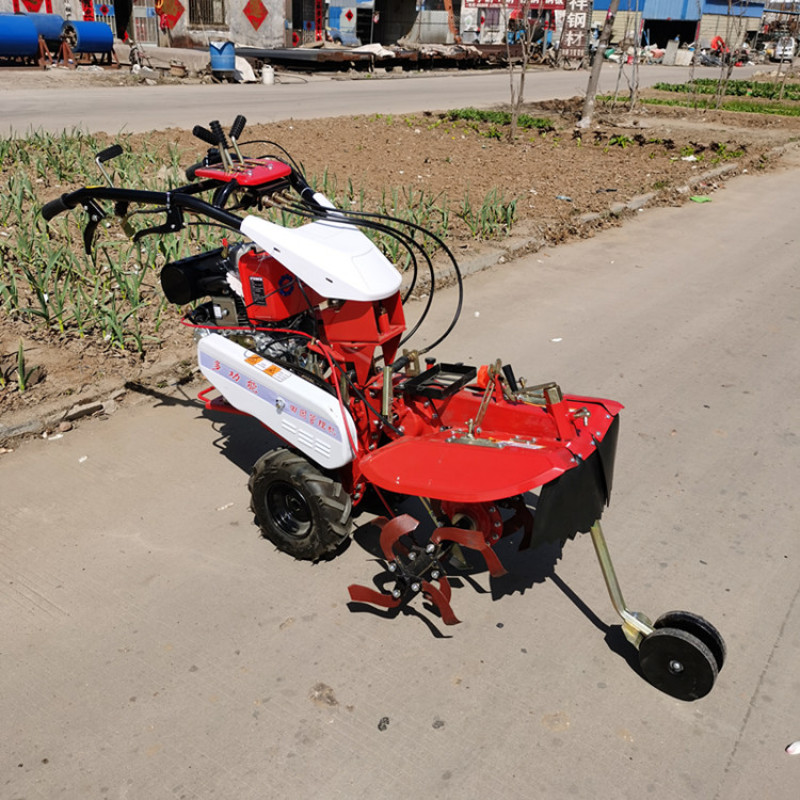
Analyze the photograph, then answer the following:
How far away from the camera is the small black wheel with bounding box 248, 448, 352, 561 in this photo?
3.56 metres

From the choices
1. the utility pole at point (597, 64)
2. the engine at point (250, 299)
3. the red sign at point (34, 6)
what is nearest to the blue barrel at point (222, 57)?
the red sign at point (34, 6)

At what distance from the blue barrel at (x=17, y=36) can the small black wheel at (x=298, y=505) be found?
22.5 meters

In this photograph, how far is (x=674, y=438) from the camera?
510cm

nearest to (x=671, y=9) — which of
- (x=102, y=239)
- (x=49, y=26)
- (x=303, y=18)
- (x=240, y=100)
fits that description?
(x=303, y=18)

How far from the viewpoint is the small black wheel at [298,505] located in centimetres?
356

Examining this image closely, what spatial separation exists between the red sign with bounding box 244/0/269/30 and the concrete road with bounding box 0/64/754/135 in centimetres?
475

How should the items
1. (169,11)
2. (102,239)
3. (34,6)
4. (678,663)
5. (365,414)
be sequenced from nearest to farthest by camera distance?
1. (678,663)
2. (365,414)
3. (102,239)
4. (34,6)
5. (169,11)

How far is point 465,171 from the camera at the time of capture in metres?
11.4

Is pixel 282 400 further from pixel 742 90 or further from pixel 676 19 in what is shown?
pixel 676 19

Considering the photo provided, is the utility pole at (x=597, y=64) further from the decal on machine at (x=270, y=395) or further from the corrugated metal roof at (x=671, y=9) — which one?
the corrugated metal roof at (x=671, y=9)

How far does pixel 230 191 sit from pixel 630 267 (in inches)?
227

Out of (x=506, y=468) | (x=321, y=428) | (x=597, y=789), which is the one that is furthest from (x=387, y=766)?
(x=321, y=428)

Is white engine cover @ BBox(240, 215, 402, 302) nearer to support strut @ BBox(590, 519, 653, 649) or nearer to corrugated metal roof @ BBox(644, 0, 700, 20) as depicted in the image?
support strut @ BBox(590, 519, 653, 649)

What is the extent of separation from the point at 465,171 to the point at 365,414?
8.41 metres
